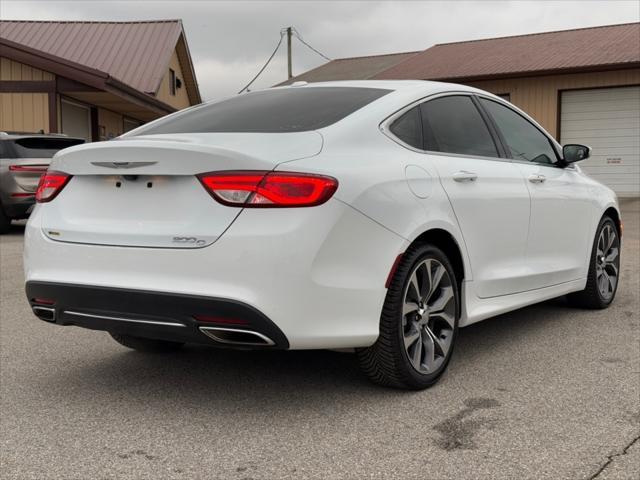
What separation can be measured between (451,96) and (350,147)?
3.97ft

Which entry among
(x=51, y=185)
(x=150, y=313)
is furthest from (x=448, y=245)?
(x=51, y=185)

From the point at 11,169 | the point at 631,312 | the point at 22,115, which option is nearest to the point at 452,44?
the point at 22,115

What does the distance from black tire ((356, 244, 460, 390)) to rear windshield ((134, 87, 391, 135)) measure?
779mm

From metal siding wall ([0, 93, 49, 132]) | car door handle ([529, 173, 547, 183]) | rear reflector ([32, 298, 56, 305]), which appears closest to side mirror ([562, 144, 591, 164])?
car door handle ([529, 173, 547, 183])

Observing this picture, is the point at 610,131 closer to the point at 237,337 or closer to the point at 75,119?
the point at 75,119

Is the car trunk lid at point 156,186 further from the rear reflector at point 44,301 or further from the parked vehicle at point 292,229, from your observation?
the rear reflector at point 44,301

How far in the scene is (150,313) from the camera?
3166mm

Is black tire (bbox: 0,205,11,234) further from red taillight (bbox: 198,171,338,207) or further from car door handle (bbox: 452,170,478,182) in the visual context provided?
red taillight (bbox: 198,171,338,207)

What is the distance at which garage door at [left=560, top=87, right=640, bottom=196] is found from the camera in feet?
68.3

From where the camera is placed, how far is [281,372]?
405cm

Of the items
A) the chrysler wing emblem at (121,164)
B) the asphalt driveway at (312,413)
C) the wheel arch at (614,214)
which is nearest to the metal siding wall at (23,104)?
the asphalt driveway at (312,413)

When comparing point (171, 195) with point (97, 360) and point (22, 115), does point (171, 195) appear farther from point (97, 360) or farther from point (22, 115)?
point (22, 115)

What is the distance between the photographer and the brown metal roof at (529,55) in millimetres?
21172

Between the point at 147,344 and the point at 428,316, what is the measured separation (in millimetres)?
1728
